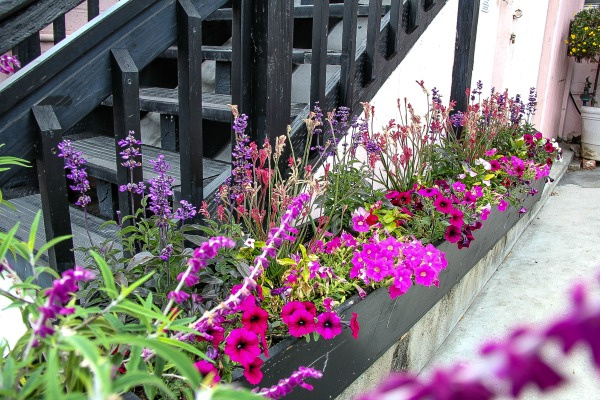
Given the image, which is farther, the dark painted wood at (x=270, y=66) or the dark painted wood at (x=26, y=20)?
the dark painted wood at (x=26, y=20)

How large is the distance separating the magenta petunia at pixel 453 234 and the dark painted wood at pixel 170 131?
4.21ft

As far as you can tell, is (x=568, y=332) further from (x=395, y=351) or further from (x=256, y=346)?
(x=395, y=351)

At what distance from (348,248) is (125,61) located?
0.88 meters

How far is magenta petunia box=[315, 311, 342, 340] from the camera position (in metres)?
1.31

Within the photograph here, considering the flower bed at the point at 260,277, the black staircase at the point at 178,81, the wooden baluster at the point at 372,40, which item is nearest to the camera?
the flower bed at the point at 260,277

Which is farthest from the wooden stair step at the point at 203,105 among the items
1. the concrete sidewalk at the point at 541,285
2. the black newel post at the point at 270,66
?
the concrete sidewalk at the point at 541,285

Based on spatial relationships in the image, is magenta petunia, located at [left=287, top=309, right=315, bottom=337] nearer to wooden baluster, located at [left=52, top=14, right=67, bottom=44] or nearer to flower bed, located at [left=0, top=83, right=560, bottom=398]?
flower bed, located at [left=0, top=83, right=560, bottom=398]

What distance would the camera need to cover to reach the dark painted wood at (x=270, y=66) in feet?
5.42

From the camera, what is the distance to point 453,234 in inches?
80.0

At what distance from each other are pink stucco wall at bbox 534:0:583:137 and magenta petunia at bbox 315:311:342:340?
4.76 metres

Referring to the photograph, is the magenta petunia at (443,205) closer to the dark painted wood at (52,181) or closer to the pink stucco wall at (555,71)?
the dark painted wood at (52,181)

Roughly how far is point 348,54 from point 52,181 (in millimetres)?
1346

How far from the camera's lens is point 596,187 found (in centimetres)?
517

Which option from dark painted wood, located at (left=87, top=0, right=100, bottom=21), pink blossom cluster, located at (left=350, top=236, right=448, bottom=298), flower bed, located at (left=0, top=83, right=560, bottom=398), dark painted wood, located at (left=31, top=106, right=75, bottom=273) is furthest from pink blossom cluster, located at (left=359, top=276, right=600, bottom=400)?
dark painted wood, located at (left=87, top=0, right=100, bottom=21)
